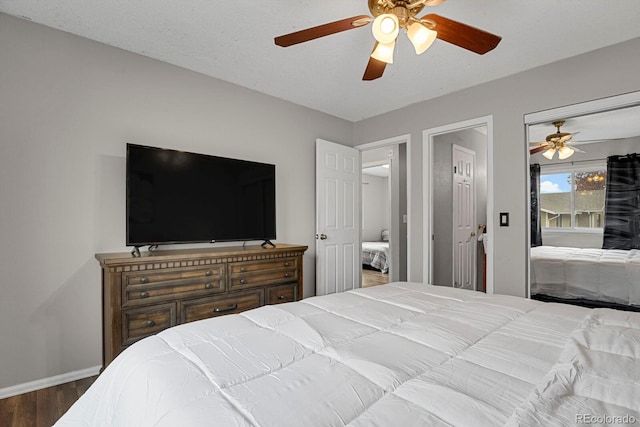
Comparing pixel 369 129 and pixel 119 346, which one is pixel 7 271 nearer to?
pixel 119 346

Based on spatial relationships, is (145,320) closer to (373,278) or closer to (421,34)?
(421,34)

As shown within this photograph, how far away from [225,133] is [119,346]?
6.60 ft

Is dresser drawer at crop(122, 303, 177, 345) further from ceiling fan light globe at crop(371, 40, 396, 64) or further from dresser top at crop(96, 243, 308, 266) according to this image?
ceiling fan light globe at crop(371, 40, 396, 64)

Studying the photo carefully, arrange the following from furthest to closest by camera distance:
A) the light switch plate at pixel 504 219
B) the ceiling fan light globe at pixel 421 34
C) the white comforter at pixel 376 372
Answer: the light switch plate at pixel 504 219, the ceiling fan light globe at pixel 421 34, the white comforter at pixel 376 372

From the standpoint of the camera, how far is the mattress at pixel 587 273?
113 inches

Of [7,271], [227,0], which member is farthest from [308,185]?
[7,271]

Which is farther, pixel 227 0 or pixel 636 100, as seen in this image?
pixel 636 100

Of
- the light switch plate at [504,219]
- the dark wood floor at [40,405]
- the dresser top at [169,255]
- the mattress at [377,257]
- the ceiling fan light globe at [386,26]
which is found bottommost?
the dark wood floor at [40,405]

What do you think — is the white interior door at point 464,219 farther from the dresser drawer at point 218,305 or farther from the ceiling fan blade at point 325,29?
the ceiling fan blade at point 325,29

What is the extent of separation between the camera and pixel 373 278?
6020 mm

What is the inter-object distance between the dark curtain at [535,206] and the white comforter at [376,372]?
173 cm

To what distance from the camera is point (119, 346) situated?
2133 mm

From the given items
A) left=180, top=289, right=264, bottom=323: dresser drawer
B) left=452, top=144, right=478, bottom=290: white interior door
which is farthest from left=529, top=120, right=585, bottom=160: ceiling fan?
left=180, top=289, right=264, bottom=323: dresser drawer

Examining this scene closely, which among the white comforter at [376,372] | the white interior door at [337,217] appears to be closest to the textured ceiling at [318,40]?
the white interior door at [337,217]
